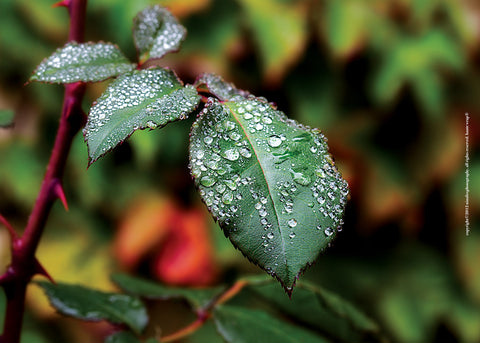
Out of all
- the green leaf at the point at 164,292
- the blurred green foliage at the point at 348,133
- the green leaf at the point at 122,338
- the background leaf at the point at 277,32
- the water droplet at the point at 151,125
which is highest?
the water droplet at the point at 151,125

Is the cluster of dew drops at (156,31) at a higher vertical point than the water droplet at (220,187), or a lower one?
higher

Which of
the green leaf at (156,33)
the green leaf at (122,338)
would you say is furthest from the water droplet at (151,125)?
the green leaf at (122,338)

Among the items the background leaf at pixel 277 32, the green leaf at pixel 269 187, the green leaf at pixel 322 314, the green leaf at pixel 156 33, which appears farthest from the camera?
the background leaf at pixel 277 32

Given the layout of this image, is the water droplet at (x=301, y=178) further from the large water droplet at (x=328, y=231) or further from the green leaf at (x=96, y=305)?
the green leaf at (x=96, y=305)

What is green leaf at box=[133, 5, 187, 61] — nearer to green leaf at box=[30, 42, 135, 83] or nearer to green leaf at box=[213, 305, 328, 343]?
green leaf at box=[30, 42, 135, 83]

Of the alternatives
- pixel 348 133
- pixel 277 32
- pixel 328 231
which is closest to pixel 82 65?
pixel 328 231

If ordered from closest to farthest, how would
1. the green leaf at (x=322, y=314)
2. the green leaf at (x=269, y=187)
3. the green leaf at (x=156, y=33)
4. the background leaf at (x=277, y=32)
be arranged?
the green leaf at (x=269, y=187)
the green leaf at (x=156, y=33)
the green leaf at (x=322, y=314)
the background leaf at (x=277, y=32)

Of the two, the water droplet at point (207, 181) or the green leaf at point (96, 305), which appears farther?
the green leaf at point (96, 305)
